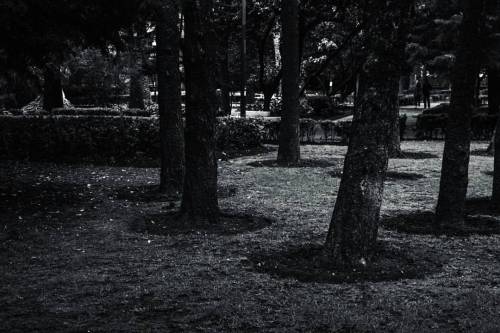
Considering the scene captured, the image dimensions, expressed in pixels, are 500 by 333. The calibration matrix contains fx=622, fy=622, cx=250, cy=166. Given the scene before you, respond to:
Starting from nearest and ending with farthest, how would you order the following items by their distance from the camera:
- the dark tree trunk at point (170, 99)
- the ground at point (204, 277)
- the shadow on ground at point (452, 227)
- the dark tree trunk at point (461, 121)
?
the ground at point (204, 277) < the dark tree trunk at point (461, 121) < the shadow on ground at point (452, 227) < the dark tree trunk at point (170, 99)

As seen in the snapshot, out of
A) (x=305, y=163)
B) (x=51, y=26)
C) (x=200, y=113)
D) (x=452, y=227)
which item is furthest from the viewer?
(x=305, y=163)

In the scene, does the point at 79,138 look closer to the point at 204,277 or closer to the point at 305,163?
the point at 305,163

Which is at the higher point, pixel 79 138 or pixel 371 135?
pixel 371 135

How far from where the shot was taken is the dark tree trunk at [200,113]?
865 centimetres

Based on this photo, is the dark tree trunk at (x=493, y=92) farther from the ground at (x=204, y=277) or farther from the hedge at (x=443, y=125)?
the ground at (x=204, y=277)

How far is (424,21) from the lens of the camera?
3094 centimetres

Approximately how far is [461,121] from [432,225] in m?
1.53

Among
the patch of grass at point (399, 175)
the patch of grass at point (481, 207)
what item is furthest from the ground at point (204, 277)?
the patch of grass at point (399, 175)

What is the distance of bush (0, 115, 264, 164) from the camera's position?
16750 mm

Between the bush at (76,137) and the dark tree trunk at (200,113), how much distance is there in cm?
811

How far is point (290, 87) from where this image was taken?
54.1 feet

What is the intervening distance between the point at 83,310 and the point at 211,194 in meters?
3.82

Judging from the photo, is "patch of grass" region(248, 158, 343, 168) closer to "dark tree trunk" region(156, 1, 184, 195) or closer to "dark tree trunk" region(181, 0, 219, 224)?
"dark tree trunk" region(156, 1, 184, 195)

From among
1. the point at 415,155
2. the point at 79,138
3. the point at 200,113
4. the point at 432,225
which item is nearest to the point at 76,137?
the point at 79,138
